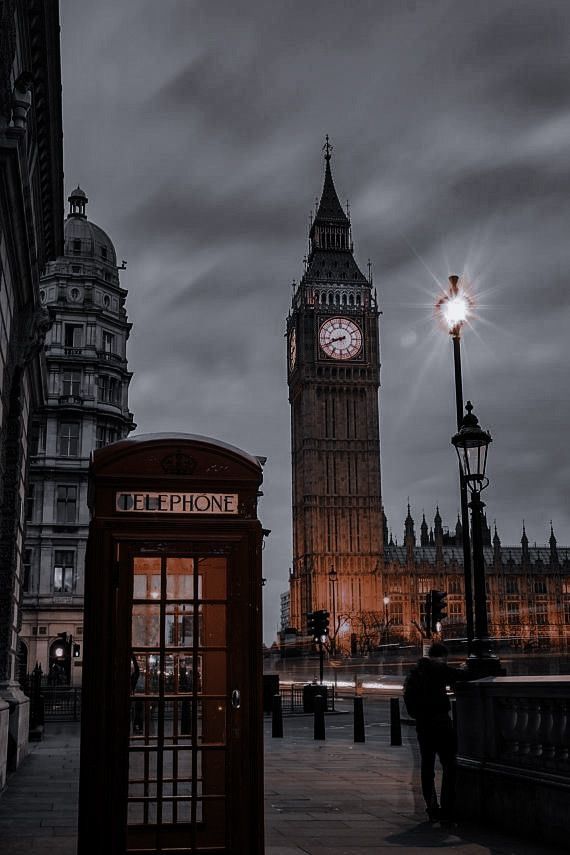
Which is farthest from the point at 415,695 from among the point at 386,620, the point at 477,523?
the point at 386,620

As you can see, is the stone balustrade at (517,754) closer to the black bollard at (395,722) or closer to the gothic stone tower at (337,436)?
the black bollard at (395,722)

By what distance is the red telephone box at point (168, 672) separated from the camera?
6.48 m

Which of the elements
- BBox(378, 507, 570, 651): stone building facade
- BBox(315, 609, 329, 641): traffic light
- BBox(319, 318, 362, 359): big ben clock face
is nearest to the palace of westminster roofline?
BBox(378, 507, 570, 651): stone building facade

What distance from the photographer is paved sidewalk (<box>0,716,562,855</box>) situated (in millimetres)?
8492

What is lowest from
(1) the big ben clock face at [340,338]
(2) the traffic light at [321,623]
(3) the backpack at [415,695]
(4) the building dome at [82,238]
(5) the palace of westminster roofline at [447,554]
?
(3) the backpack at [415,695]

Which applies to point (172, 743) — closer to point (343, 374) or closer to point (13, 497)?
point (13, 497)

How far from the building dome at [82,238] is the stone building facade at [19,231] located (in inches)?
1352

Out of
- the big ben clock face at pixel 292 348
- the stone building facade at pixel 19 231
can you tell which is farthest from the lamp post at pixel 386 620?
the stone building facade at pixel 19 231

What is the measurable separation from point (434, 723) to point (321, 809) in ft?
5.93

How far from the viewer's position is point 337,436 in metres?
114

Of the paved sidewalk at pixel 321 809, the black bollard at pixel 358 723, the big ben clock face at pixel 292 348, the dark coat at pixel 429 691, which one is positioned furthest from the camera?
the big ben clock face at pixel 292 348

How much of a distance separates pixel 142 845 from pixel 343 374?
10817 cm

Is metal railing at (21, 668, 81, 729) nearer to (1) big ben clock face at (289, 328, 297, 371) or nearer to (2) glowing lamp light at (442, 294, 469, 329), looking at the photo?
(2) glowing lamp light at (442, 294, 469, 329)

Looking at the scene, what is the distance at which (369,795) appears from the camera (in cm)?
1209
